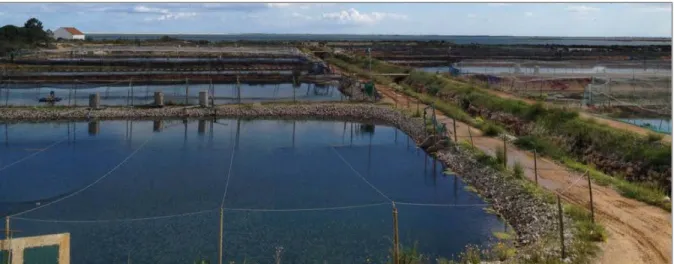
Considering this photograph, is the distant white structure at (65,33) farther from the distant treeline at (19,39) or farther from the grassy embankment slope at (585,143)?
the grassy embankment slope at (585,143)

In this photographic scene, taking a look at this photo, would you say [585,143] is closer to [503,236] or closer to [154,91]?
[503,236]

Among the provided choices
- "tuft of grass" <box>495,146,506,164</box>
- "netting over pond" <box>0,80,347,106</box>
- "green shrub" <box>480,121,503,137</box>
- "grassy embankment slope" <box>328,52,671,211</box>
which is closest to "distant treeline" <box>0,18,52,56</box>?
"netting over pond" <box>0,80,347,106</box>

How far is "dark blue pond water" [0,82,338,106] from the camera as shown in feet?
80.2

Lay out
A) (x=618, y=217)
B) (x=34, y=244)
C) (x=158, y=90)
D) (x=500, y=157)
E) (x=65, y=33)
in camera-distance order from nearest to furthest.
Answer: (x=34, y=244) → (x=618, y=217) → (x=500, y=157) → (x=158, y=90) → (x=65, y=33)

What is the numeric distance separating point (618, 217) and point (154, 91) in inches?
913

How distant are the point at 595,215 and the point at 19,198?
1078cm

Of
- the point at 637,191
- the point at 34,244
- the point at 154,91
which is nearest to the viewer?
the point at 34,244

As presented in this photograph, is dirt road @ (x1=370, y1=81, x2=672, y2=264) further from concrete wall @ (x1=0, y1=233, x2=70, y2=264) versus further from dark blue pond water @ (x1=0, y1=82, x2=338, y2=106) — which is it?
dark blue pond water @ (x1=0, y1=82, x2=338, y2=106)

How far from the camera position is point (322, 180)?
13.5m

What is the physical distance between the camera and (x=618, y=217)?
31.4ft

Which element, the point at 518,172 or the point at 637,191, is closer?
the point at 637,191

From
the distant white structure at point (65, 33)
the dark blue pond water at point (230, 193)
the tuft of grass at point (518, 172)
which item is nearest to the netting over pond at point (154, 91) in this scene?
the dark blue pond water at point (230, 193)

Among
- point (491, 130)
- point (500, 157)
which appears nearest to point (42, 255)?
point (500, 157)

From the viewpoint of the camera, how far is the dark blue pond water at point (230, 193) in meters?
9.22
